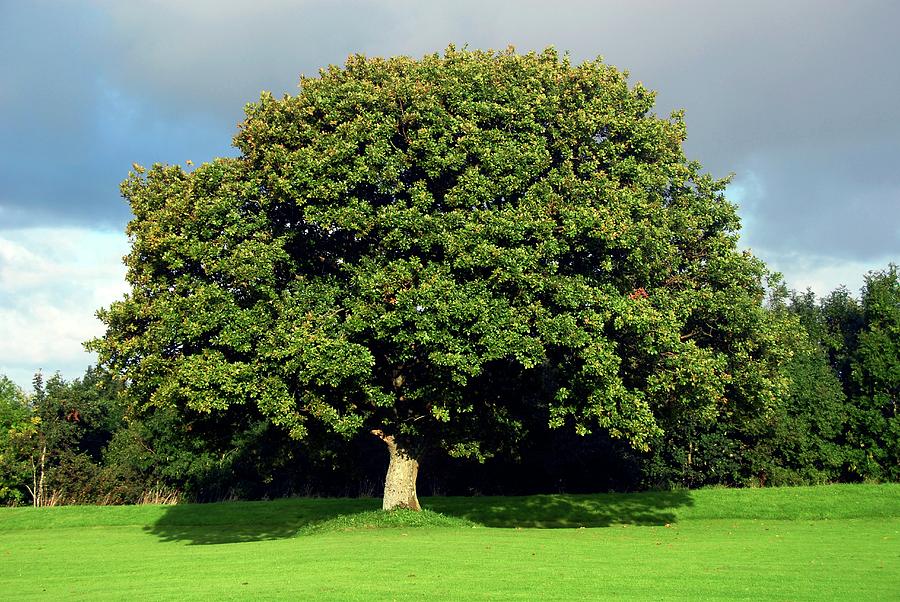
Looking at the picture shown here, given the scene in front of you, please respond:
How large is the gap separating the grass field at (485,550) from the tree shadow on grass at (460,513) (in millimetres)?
154

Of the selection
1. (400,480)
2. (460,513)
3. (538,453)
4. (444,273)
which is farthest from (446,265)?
(538,453)

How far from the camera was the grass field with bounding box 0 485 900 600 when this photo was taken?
640 inches

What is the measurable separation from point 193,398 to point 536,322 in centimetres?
1169

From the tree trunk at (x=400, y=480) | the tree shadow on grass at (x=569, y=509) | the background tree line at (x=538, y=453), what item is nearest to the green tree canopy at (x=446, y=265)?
the tree trunk at (x=400, y=480)

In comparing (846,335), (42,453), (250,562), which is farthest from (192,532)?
(846,335)

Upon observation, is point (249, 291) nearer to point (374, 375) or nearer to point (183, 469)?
point (374, 375)

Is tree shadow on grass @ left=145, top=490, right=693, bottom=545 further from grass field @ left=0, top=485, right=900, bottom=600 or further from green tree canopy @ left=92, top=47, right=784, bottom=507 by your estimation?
green tree canopy @ left=92, top=47, right=784, bottom=507

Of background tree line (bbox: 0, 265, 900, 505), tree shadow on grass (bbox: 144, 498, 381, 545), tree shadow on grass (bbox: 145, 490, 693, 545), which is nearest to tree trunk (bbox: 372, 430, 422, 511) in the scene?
tree shadow on grass (bbox: 145, 490, 693, 545)

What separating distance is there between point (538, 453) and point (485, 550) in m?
27.5

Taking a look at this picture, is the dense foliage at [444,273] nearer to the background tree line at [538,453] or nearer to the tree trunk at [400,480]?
the tree trunk at [400,480]

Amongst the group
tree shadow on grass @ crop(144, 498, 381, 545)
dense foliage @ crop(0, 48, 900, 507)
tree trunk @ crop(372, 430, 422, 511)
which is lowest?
tree shadow on grass @ crop(144, 498, 381, 545)

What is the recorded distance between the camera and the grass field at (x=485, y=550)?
16.3 meters

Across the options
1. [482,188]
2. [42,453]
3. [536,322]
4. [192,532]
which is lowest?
[192,532]

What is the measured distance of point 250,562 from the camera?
21.5 metres
